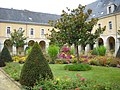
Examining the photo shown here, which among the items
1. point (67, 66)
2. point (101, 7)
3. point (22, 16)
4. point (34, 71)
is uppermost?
point (101, 7)

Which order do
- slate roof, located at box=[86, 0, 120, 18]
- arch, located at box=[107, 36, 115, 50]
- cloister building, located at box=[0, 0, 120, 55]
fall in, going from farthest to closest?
1. arch, located at box=[107, 36, 115, 50]
2. slate roof, located at box=[86, 0, 120, 18]
3. cloister building, located at box=[0, 0, 120, 55]

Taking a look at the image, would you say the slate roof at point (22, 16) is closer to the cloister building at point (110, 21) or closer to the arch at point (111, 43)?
the cloister building at point (110, 21)

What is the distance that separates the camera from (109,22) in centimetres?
3169

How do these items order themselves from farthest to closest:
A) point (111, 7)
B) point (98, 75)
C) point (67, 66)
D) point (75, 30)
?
point (111, 7) → point (67, 66) → point (75, 30) → point (98, 75)

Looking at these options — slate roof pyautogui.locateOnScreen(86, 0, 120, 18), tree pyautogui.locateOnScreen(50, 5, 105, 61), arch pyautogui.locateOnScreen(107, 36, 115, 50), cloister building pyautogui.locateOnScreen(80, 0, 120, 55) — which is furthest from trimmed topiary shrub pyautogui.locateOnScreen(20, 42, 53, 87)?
arch pyautogui.locateOnScreen(107, 36, 115, 50)

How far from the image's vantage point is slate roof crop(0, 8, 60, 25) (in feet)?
119

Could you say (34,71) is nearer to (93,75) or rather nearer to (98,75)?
(93,75)

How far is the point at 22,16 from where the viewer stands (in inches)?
1515

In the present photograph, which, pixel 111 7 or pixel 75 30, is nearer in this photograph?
pixel 75 30

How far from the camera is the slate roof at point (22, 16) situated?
3636 centimetres

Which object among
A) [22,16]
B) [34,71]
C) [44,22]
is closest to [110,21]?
[44,22]

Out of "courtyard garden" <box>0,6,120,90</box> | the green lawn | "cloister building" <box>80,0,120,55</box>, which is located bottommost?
the green lawn

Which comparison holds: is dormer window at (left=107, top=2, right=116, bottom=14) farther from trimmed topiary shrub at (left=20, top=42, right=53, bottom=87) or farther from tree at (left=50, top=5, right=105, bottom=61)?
trimmed topiary shrub at (left=20, top=42, right=53, bottom=87)

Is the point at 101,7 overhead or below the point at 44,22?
overhead
